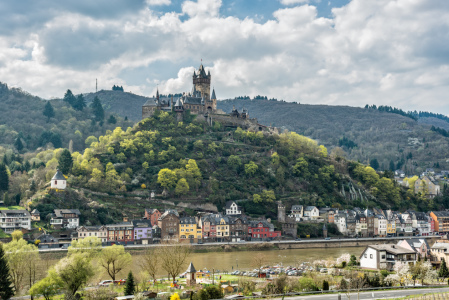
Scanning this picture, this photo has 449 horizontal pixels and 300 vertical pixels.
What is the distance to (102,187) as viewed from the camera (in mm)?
102188

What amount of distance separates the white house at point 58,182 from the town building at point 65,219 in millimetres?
8599

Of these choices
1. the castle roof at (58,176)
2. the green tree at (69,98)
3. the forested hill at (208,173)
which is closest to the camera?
the castle roof at (58,176)

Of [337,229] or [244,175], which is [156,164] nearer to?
[244,175]

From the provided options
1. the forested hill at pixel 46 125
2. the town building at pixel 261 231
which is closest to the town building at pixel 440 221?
the town building at pixel 261 231

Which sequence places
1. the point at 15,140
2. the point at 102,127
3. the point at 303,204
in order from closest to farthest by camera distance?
1. the point at 303,204
2. the point at 15,140
3. the point at 102,127

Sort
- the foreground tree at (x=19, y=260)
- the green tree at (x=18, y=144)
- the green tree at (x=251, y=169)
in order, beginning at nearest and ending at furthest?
the foreground tree at (x=19, y=260) < the green tree at (x=251, y=169) < the green tree at (x=18, y=144)

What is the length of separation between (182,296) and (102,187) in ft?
203

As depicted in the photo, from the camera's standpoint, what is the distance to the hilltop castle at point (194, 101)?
139 meters

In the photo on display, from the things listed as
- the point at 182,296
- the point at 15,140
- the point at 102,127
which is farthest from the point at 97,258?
the point at 102,127

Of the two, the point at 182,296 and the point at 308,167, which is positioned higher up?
the point at 308,167

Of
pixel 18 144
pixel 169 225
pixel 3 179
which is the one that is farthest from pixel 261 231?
pixel 18 144

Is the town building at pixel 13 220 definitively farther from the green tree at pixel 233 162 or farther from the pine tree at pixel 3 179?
the green tree at pixel 233 162

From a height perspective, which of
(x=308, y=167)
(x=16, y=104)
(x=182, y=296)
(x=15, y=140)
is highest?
(x=16, y=104)

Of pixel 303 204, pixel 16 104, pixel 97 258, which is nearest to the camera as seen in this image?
pixel 97 258
